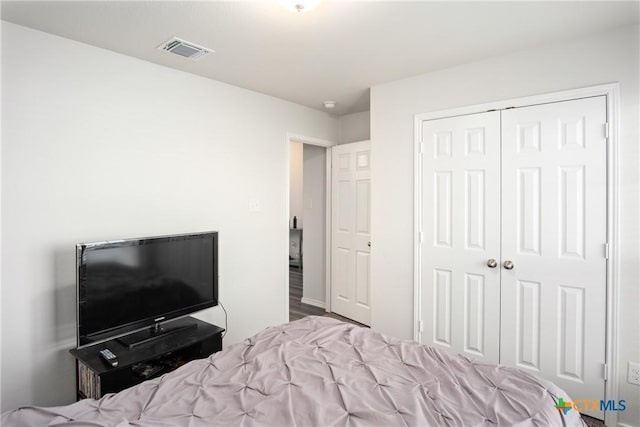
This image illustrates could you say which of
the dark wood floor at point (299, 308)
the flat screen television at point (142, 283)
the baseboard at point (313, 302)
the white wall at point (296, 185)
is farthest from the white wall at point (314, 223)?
the white wall at point (296, 185)

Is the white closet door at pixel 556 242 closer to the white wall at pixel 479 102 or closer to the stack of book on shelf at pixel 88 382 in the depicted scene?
the white wall at pixel 479 102

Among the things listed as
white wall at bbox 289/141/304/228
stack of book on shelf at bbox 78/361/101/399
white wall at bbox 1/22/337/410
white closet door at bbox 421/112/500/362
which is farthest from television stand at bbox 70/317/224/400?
white wall at bbox 289/141/304/228

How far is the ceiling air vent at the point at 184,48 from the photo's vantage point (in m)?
2.36

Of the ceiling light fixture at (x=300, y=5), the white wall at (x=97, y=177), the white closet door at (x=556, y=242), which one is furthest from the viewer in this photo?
the white closet door at (x=556, y=242)

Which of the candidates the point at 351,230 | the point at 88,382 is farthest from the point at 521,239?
the point at 88,382

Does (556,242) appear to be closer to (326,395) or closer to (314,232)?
(326,395)

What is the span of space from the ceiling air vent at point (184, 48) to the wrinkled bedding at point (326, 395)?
2.05m

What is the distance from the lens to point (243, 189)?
3416 millimetres

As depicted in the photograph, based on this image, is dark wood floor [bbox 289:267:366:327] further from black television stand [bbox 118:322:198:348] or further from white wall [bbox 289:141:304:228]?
white wall [bbox 289:141:304:228]

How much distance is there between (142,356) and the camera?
2.16m

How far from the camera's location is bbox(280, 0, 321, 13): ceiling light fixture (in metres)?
1.80

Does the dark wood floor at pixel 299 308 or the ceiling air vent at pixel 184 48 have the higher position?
the ceiling air vent at pixel 184 48

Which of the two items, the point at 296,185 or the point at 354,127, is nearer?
the point at 354,127

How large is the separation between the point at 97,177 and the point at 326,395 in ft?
7.09
